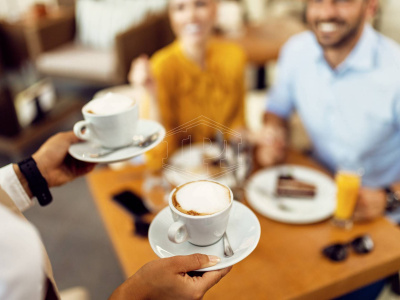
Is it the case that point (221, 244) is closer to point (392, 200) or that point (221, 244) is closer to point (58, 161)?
point (58, 161)

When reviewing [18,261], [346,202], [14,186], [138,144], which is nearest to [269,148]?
[346,202]

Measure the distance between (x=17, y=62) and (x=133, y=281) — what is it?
3.96m

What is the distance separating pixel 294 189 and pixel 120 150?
1.91ft

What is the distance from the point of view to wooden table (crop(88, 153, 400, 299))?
71cm

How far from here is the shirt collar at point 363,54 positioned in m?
0.88

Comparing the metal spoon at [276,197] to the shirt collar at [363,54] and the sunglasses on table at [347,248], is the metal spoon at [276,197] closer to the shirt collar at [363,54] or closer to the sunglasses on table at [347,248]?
the sunglasses on table at [347,248]

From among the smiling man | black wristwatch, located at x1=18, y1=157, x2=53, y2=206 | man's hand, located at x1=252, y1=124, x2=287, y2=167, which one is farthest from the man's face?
black wristwatch, located at x1=18, y1=157, x2=53, y2=206

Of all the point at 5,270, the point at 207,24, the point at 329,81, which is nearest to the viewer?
the point at 5,270

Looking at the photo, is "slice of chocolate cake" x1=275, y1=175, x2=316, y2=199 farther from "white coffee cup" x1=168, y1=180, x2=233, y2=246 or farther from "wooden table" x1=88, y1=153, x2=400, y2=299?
A: "white coffee cup" x1=168, y1=180, x2=233, y2=246

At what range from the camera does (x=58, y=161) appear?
0.66m

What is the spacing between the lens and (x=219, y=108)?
125 centimetres

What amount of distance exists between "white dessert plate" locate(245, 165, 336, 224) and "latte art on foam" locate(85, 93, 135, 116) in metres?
0.44

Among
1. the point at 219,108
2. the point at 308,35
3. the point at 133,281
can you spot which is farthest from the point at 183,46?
the point at 133,281

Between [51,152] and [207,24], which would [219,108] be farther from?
[51,152]
